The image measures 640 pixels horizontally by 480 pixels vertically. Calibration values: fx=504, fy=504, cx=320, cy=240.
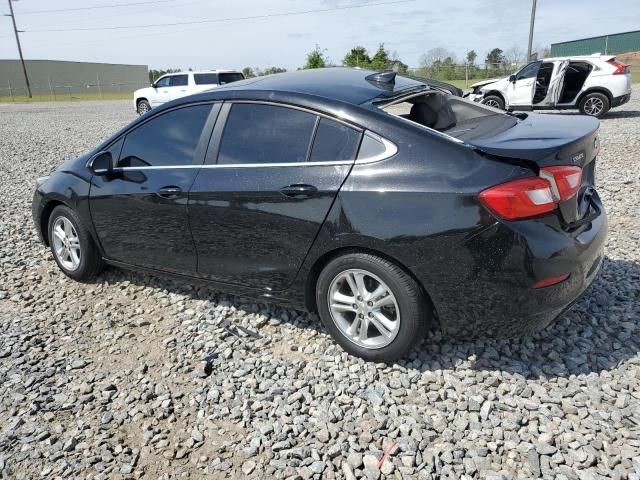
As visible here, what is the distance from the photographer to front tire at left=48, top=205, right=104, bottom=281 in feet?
13.8

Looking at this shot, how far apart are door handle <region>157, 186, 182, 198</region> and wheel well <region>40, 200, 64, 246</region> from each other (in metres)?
1.42

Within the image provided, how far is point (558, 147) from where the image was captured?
8.44 ft

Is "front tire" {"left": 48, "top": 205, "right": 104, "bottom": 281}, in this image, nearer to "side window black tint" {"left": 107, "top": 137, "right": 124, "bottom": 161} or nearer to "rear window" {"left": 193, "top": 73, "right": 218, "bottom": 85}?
"side window black tint" {"left": 107, "top": 137, "right": 124, "bottom": 161}

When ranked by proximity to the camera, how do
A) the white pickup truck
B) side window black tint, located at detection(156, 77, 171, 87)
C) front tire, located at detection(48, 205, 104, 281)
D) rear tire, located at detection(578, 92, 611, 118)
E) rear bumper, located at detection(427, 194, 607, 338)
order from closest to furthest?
rear bumper, located at detection(427, 194, 607, 338) < front tire, located at detection(48, 205, 104, 281) < rear tire, located at detection(578, 92, 611, 118) < the white pickup truck < side window black tint, located at detection(156, 77, 171, 87)

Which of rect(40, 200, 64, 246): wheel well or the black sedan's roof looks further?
rect(40, 200, 64, 246): wheel well

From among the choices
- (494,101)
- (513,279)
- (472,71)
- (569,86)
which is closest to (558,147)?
(513,279)

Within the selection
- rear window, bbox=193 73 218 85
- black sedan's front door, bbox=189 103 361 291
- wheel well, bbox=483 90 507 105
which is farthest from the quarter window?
black sedan's front door, bbox=189 103 361 291

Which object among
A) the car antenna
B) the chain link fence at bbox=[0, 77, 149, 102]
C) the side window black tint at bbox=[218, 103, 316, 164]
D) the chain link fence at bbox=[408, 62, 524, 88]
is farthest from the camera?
the chain link fence at bbox=[0, 77, 149, 102]

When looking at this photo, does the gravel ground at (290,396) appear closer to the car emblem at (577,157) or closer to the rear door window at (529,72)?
the car emblem at (577,157)

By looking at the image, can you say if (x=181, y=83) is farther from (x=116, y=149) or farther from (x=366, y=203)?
(x=366, y=203)

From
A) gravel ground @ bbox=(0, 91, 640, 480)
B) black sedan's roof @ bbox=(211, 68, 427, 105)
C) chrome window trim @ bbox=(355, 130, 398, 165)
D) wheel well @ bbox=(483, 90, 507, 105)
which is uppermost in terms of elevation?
black sedan's roof @ bbox=(211, 68, 427, 105)

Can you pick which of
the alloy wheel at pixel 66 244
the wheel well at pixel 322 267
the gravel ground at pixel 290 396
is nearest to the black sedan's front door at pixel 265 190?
the wheel well at pixel 322 267

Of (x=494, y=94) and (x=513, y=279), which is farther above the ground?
(x=513, y=279)

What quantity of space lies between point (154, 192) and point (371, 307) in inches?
70.3
